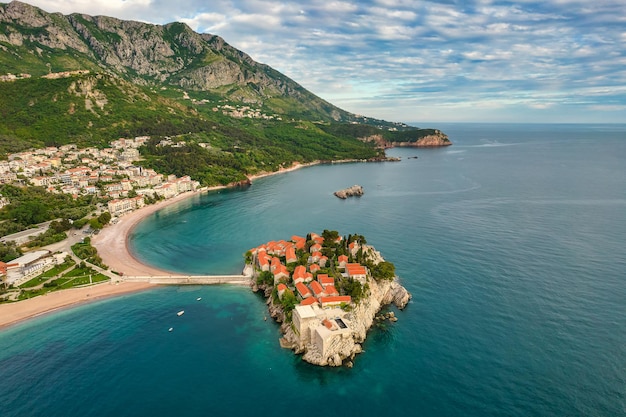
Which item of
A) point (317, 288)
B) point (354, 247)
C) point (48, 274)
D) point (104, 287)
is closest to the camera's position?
point (317, 288)

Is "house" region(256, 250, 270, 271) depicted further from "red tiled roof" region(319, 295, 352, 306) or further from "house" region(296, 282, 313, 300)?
"red tiled roof" region(319, 295, 352, 306)

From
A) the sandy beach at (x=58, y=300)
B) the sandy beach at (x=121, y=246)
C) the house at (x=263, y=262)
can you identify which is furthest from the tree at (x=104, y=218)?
the house at (x=263, y=262)

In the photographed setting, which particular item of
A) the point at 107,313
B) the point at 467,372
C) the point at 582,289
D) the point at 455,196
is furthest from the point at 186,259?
the point at 455,196

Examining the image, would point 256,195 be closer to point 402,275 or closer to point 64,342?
point 402,275

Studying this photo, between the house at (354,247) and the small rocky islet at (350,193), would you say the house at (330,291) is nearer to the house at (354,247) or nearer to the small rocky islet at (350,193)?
the house at (354,247)

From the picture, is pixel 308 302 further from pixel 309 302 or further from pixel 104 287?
pixel 104 287

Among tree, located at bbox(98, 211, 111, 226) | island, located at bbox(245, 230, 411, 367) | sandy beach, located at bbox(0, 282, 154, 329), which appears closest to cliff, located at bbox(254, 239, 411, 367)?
island, located at bbox(245, 230, 411, 367)

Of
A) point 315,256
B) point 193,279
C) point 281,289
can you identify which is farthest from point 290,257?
point 193,279
